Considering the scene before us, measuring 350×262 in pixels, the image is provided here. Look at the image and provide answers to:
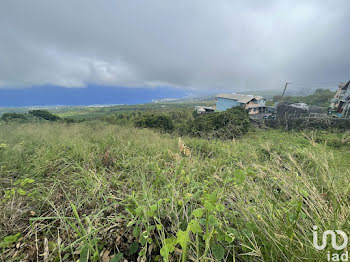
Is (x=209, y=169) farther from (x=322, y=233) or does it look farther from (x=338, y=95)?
(x=338, y=95)

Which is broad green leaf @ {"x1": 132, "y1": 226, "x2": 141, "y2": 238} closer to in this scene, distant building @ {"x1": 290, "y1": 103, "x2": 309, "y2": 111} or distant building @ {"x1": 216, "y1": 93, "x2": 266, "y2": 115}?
distant building @ {"x1": 290, "y1": 103, "x2": 309, "y2": 111}

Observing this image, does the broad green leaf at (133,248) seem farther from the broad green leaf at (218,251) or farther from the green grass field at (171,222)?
the broad green leaf at (218,251)

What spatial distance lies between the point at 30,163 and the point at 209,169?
243 cm

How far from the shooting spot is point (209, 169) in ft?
6.51

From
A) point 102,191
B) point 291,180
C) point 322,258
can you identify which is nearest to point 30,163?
point 102,191

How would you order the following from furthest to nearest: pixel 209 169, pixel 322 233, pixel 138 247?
1. pixel 209 169
2. pixel 138 247
3. pixel 322 233

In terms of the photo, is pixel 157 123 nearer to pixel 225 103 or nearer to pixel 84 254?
pixel 84 254

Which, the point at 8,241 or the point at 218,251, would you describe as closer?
the point at 218,251

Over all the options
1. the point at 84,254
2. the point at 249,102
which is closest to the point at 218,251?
the point at 84,254

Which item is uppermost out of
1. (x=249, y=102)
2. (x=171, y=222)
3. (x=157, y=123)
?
(x=171, y=222)

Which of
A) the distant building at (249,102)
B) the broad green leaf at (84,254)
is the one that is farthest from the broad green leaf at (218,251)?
the distant building at (249,102)
